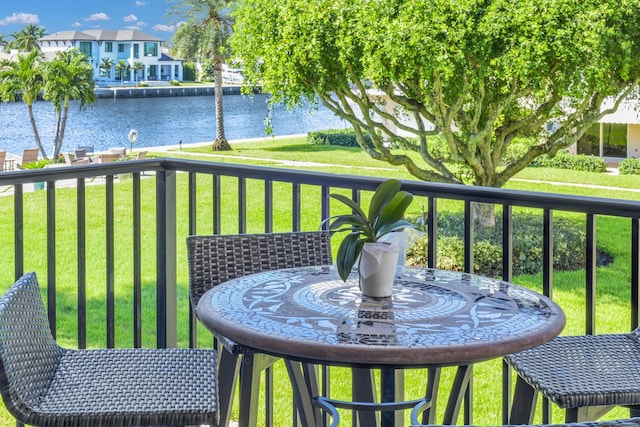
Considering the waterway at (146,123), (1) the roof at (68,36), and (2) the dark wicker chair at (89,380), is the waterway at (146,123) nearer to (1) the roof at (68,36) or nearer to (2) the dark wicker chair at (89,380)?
(1) the roof at (68,36)

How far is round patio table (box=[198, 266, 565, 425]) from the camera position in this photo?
1.29 m

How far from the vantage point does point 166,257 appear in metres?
2.76

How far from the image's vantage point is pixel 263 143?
91.4 feet

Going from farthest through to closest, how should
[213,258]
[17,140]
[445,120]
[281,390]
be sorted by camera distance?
[17,140]
[445,120]
[281,390]
[213,258]

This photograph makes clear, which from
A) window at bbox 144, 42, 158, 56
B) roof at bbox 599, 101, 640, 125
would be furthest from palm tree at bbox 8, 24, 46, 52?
roof at bbox 599, 101, 640, 125

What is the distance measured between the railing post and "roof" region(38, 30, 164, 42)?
53.8 metres

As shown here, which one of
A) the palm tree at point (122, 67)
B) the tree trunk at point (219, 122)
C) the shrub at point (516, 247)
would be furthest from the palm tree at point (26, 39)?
the shrub at point (516, 247)

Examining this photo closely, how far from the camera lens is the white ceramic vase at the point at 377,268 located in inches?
61.5

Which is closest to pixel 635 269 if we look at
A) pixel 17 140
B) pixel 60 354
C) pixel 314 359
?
pixel 314 359

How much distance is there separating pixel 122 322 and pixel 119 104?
4362cm

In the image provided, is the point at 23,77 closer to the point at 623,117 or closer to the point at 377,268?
the point at 623,117

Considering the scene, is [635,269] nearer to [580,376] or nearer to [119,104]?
[580,376]

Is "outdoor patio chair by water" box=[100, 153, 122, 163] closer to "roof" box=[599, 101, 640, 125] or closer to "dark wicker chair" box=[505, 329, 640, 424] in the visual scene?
"roof" box=[599, 101, 640, 125]

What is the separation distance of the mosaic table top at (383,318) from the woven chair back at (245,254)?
0.31 m
